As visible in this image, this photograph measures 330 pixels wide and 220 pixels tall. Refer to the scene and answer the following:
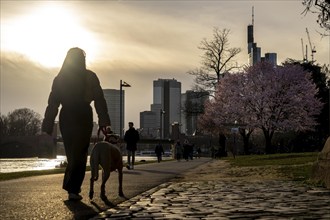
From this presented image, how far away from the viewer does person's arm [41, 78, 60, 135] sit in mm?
7906

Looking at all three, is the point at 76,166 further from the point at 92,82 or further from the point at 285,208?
the point at 285,208

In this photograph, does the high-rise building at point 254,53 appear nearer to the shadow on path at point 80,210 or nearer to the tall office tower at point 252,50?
the tall office tower at point 252,50

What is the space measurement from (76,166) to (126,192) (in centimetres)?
189

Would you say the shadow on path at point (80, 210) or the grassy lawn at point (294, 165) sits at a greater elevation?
the grassy lawn at point (294, 165)

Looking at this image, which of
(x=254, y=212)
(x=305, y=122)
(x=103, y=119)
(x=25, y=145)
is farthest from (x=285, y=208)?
(x=25, y=145)

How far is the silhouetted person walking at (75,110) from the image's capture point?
25.7ft

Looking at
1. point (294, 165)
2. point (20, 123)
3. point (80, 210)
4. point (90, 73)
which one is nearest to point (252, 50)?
point (20, 123)

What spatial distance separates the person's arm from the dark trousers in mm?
150

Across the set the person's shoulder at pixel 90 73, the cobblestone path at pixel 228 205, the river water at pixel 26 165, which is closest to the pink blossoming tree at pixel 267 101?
the river water at pixel 26 165

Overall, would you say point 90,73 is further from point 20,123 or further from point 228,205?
point 20,123

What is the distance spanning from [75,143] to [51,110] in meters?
0.60

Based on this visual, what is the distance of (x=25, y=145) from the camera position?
427 ft

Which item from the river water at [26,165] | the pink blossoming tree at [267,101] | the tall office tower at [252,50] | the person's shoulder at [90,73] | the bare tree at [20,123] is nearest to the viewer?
the person's shoulder at [90,73]

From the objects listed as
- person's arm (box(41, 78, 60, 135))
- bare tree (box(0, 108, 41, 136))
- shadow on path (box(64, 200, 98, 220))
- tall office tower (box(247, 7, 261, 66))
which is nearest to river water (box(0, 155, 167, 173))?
person's arm (box(41, 78, 60, 135))
